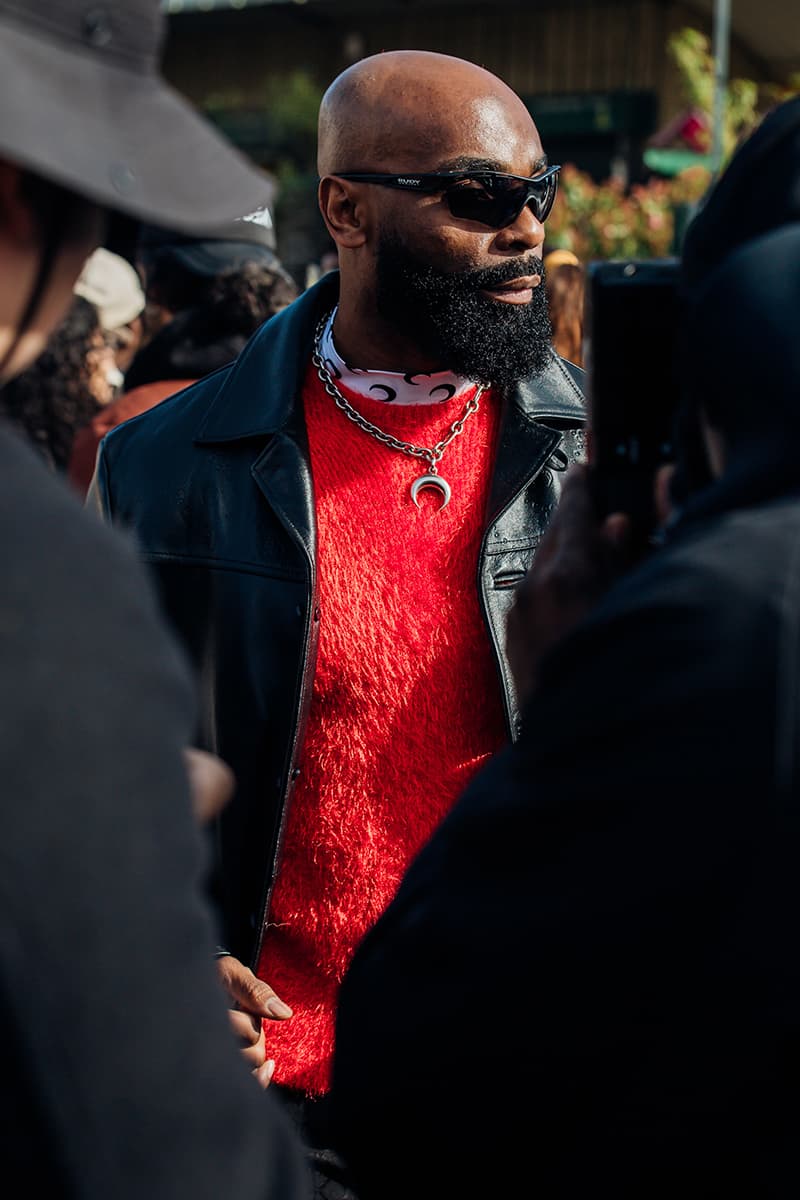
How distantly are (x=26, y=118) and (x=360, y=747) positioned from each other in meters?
1.60

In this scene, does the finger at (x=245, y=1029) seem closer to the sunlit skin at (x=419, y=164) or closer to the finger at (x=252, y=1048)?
the finger at (x=252, y=1048)

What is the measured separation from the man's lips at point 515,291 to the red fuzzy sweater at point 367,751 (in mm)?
526

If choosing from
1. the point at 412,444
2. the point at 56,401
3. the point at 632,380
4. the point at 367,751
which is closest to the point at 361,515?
the point at 412,444

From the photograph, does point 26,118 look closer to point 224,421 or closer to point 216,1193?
point 216,1193

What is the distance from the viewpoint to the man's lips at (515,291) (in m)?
2.79

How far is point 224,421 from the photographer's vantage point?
273 cm

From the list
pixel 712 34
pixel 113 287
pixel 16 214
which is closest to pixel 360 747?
pixel 16 214

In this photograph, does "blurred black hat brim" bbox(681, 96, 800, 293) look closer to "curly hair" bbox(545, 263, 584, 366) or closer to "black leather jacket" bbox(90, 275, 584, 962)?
"black leather jacket" bbox(90, 275, 584, 962)

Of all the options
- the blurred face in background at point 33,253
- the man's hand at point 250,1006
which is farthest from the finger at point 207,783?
the man's hand at point 250,1006

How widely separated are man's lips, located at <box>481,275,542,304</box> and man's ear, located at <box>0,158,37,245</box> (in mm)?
1752

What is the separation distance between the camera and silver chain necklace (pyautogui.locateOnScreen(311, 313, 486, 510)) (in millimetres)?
2658

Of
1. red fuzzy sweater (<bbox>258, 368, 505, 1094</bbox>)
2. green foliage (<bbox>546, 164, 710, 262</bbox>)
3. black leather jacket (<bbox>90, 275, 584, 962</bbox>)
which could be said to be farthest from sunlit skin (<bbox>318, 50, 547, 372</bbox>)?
green foliage (<bbox>546, 164, 710, 262</bbox>)

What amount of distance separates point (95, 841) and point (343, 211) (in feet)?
7.29

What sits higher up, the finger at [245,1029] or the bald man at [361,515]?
the bald man at [361,515]
